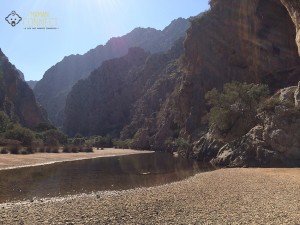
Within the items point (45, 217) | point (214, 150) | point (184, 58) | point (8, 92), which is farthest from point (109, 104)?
point (45, 217)

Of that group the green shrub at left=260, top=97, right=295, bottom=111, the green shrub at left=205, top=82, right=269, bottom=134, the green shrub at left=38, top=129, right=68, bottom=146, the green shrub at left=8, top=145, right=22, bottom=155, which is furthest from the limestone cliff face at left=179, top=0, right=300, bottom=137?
the green shrub at left=8, top=145, right=22, bottom=155

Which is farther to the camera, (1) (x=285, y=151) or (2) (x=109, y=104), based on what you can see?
(2) (x=109, y=104)

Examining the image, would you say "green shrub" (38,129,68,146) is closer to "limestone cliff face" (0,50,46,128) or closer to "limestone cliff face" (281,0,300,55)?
"limestone cliff face" (0,50,46,128)

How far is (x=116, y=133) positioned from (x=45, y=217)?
15694 centimetres

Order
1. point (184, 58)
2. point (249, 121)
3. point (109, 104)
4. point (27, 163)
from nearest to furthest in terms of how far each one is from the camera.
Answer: point (27, 163) < point (249, 121) < point (184, 58) < point (109, 104)

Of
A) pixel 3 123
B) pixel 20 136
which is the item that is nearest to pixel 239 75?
pixel 20 136

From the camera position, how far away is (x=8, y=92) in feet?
444

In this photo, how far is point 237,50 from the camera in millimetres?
83500

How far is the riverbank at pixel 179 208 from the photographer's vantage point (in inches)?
555

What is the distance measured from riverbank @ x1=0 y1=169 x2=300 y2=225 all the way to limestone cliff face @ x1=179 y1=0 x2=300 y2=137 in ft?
173

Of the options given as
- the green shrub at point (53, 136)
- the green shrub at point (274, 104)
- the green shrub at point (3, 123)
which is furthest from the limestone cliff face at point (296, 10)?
the green shrub at point (53, 136)

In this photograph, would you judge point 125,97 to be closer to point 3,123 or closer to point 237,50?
point 3,123

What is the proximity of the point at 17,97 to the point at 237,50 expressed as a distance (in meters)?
103

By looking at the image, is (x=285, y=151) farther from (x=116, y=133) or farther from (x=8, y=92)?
(x=116, y=133)
